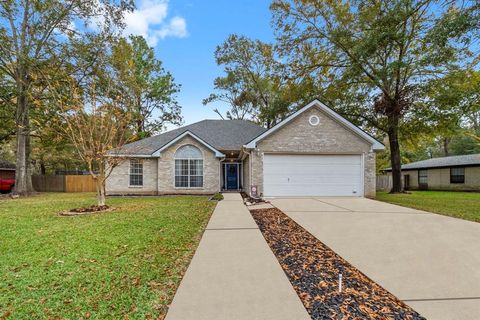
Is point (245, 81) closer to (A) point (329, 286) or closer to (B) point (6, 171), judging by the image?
(B) point (6, 171)

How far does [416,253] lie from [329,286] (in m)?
2.35

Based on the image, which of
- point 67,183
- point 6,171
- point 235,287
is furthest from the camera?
point 6,171

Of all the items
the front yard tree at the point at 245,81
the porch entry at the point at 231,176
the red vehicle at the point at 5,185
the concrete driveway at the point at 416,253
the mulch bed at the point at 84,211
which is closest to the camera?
the concrete driveway at the point at 416,253

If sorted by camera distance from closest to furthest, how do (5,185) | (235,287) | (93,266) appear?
(235,287) → (93,266) → (5,185)

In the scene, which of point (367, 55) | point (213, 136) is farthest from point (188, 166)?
point (367, 55)

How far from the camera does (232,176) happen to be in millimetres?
18781

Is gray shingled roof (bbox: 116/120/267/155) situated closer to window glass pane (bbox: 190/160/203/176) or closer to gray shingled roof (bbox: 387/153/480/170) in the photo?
window glass pane (bbox: 190/160/203/176)

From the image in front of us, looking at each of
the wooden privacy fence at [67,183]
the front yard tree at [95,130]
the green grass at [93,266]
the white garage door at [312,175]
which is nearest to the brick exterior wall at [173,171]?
the white garage door at [312,175]

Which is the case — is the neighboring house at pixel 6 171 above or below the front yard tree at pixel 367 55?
below

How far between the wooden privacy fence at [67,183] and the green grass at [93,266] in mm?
16230

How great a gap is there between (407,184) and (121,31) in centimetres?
3012

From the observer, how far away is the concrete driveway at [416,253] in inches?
116

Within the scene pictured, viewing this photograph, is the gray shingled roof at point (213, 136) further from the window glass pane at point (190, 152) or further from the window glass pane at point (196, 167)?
the window glass pane at point (196, 167)

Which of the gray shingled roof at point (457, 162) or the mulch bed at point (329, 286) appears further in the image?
the gray shingled roof at point (457, 162)
